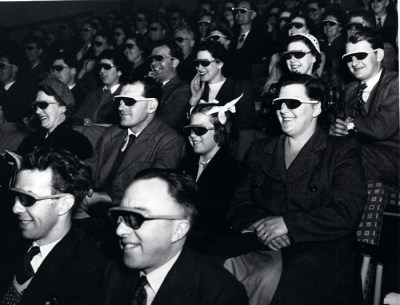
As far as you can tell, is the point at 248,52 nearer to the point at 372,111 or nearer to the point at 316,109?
the point at 372,111

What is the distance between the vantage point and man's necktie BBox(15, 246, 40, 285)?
239 cm

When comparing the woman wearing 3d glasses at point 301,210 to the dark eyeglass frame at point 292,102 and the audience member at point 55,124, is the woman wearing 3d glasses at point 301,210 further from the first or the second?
the audience member at point 55,124

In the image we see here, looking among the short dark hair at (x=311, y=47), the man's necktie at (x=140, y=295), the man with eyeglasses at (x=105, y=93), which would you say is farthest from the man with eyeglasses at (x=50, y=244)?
the man with eyeglasses at (x=105, y=93)

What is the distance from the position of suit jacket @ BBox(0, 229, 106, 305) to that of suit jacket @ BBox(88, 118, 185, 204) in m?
1.46

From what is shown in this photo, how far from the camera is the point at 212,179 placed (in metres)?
3.52

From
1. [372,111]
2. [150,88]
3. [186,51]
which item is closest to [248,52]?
[186,51]

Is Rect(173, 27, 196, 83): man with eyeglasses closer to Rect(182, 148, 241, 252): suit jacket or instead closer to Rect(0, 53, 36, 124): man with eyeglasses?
Rect(0, 53, 36, 124): man with eyeglasses

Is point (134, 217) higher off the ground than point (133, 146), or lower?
higher

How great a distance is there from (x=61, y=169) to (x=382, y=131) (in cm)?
243

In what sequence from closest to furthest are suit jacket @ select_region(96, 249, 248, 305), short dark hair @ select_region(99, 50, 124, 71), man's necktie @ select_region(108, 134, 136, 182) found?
suit jacket @ select_region(96, 249, 248, 305) < man's necktie @ select_region(108, 134, 136, 182) < short dark hair @ select_region(99, 50, 124, 71)

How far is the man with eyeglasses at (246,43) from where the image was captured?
6531 millimetres

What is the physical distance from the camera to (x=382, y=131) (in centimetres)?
356

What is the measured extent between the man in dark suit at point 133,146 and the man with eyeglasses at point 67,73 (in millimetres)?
2582

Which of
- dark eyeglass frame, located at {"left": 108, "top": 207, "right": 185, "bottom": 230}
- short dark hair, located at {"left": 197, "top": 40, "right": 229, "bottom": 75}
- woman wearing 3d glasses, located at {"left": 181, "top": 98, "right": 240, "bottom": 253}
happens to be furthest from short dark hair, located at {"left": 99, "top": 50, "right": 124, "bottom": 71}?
dark eyeglass frame, located at {"left": 108, "top": 207, "right": 185, "bottom": 230}
